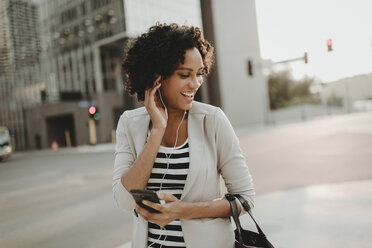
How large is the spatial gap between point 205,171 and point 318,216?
355 centimetres

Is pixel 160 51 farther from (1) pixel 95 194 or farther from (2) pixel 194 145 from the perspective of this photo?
(1) pixel 95 194

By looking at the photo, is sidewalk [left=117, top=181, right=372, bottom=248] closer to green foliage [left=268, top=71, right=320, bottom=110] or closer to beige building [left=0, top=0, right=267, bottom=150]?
beige building [left=0, top=0, right=267, bottom=150]

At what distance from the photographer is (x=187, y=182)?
1.44 meters

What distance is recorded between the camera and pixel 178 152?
1531 mm

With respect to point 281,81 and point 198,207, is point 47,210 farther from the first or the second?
point 281,81

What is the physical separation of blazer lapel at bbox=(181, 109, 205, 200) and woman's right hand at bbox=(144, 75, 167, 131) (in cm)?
15

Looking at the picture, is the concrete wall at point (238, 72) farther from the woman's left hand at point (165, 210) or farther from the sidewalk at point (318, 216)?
the woman's left hand at point (165, 210)

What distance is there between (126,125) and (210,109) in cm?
49

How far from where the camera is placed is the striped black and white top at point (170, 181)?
1489 millimetres

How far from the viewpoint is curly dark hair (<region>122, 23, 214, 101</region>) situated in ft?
4.97

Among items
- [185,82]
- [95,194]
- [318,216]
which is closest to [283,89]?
[95,194]

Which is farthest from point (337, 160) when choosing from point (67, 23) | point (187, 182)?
point (67, 23)

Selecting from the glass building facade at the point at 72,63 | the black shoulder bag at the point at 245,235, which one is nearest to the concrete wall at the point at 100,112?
the glass building facade at the point at 72,63

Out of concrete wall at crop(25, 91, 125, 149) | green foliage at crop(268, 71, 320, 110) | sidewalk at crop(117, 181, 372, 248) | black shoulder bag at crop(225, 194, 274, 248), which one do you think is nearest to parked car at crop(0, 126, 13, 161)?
concrete wall at crop(25, 91, 125, 149)
